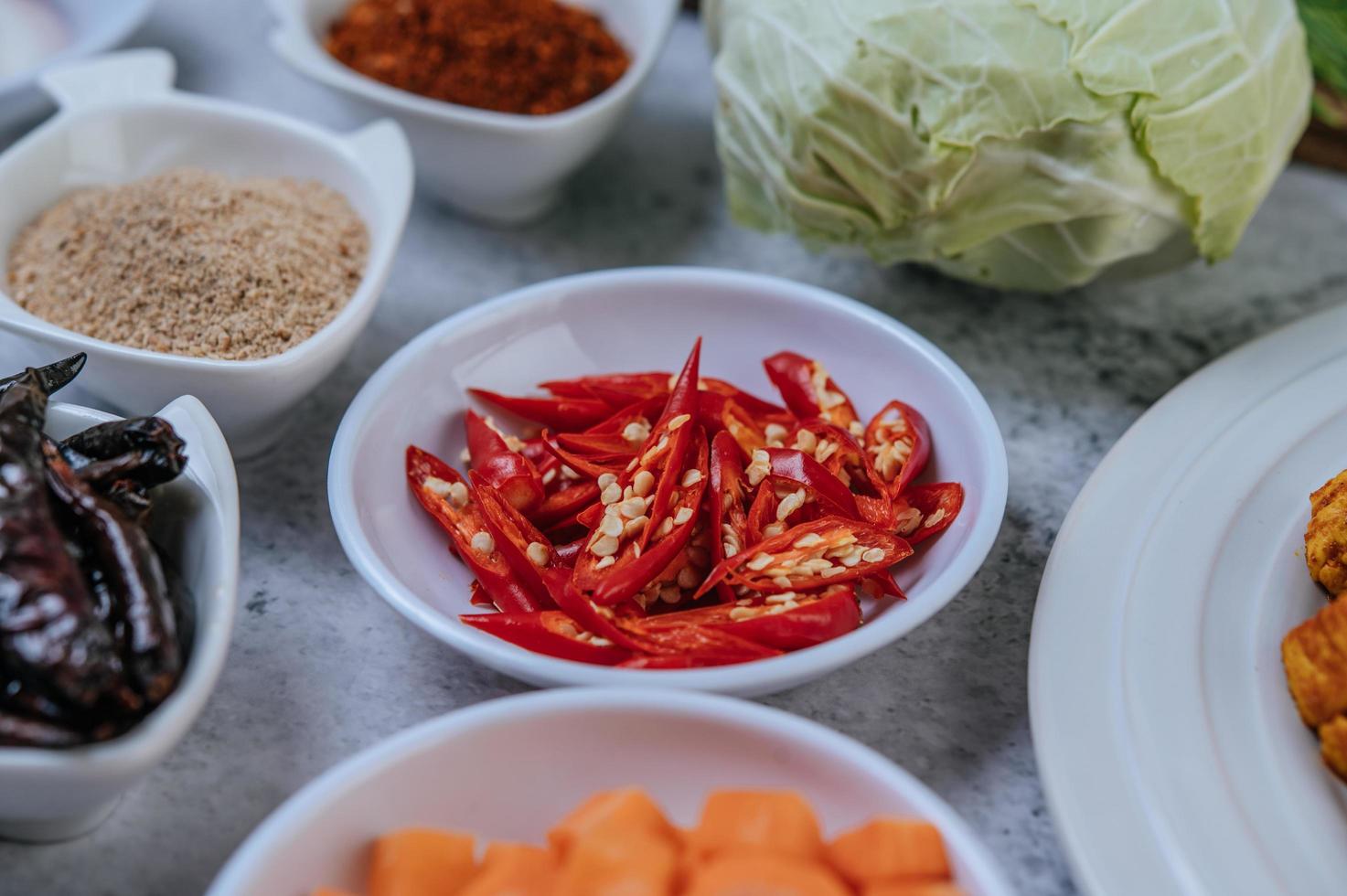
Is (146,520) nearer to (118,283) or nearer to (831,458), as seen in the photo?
(118,283)

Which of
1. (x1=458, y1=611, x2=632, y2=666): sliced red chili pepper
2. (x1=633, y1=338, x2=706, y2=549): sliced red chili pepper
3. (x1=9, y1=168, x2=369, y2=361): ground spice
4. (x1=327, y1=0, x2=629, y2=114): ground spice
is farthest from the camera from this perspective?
(x1=327, y1=0, x2=629, y2=114): ground spice

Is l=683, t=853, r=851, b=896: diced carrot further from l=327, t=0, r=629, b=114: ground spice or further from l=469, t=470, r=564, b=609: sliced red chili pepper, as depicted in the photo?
l=327, t=0, r=629, b=114: ground spice

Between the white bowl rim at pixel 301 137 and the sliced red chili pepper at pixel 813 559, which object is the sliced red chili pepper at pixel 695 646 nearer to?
the sliced red chili pepper at pixel 813 559

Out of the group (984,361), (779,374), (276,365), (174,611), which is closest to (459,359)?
(276,365)

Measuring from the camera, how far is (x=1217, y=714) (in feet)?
3.02

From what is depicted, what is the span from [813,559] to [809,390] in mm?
258

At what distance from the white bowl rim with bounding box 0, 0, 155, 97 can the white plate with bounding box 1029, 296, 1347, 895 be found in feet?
4.85

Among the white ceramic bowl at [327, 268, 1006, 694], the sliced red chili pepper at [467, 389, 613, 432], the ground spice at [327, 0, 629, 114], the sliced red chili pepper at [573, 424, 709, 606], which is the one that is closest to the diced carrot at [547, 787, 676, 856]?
the white ceramic bowl at [327, 268, 1006, 694]

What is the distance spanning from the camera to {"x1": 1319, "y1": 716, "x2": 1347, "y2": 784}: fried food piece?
34.1 inches

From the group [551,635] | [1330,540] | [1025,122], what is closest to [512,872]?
[551,635]

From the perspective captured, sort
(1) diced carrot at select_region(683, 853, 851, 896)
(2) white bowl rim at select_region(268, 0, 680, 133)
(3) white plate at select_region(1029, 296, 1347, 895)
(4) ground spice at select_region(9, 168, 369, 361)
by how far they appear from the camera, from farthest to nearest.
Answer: (2) white bowl rim at select_region(268, 0, 680, 133), (4) ground spice at select_region(9, 168, 369, 361), (3) white plate at select_region(1029, 296, 1347, 895), (1) diced carrot at select_region(683, 853, 851, 896)

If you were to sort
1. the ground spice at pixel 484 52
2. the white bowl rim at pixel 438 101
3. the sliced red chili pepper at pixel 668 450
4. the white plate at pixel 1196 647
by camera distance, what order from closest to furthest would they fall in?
the white plate at pixel 1196 647 < the sliced red chili pepper at pixel 668 450 < the white bowl rim at pixel 438 101 < the ground spice at pixel 484 52

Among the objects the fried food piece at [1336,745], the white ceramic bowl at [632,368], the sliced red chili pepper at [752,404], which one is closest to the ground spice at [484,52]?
the white ceramic bowl at [632,368]

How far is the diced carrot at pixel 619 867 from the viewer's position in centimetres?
69
